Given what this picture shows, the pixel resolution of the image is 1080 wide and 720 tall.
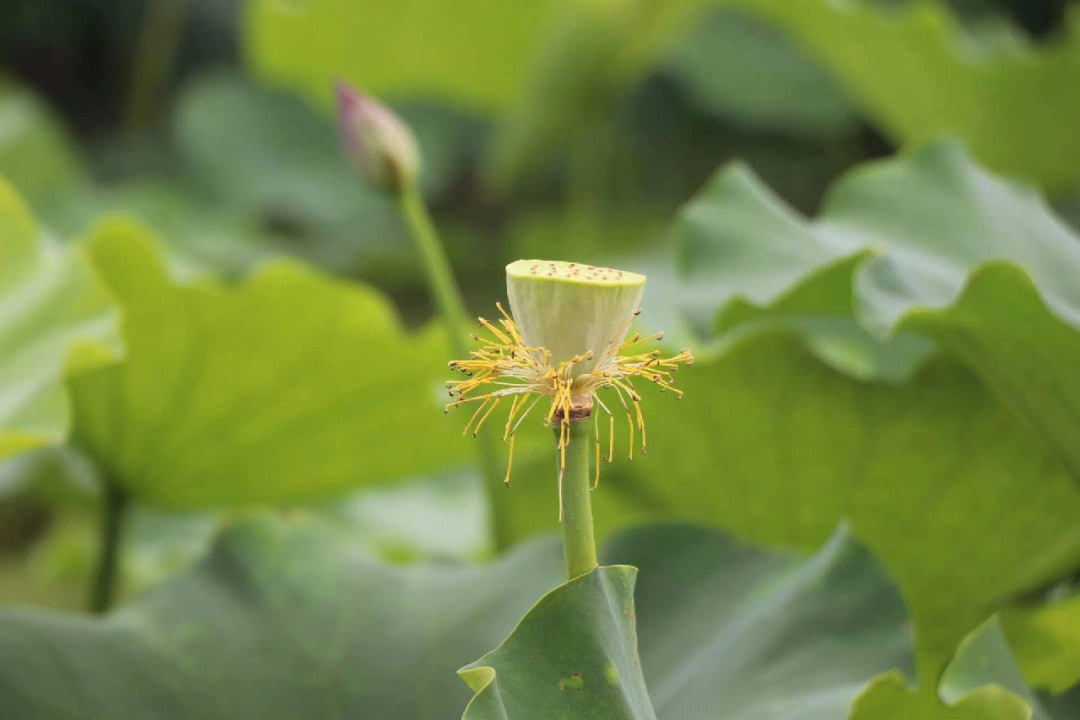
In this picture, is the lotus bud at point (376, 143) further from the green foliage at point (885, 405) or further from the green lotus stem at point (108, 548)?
the green lotus stem at point (108, 548)

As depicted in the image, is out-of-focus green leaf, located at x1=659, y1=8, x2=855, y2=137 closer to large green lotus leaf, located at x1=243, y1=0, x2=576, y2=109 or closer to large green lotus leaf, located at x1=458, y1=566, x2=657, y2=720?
large green lotus leaf, located at x1=243, y1=0, x2=576, y2=109

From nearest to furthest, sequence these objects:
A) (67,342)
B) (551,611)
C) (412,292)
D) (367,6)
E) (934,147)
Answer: (551,611) < (67,342) < (934,147) < (367,6) < (412,292)

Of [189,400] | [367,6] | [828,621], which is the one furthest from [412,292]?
[828,621]

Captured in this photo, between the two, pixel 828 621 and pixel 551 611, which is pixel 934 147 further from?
pixel 551 611

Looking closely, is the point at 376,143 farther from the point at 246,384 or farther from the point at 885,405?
the point at 885,405

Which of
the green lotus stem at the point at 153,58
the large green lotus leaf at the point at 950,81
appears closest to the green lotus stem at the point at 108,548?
the large green lotus leaf at the point at 950,81
